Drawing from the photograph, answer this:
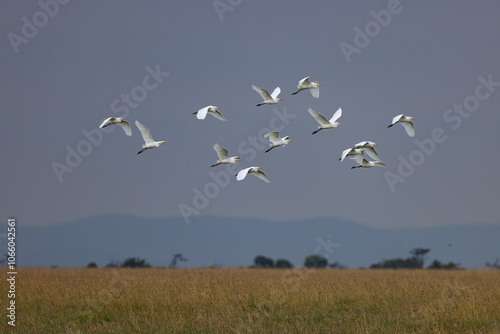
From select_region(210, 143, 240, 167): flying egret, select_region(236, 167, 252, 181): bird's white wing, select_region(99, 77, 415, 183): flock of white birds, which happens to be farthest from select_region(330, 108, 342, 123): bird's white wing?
select_region(236, 167, 252, 181): bird's white wing

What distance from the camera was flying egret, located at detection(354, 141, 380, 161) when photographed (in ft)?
69.6

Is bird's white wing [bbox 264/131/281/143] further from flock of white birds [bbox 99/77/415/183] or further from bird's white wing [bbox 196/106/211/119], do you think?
bird's white wing [bbox 196/106/211/119]

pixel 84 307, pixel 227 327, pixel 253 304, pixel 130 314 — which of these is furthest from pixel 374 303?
pixel 84 307

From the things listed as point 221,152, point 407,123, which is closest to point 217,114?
point 221,152

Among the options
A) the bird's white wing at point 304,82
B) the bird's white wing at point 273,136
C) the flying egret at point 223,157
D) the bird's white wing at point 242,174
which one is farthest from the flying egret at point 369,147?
the bird's white wing at point 242,174

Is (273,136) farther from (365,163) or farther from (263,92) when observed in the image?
(365,163)

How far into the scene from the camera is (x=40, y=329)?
14.4 metres

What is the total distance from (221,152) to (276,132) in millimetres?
2145

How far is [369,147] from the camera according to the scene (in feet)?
71.9

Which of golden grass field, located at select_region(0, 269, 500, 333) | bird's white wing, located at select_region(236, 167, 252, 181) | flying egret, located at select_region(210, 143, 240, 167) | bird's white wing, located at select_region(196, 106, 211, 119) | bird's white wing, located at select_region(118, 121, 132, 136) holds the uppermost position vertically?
bird's white wing, located at select_region(118, 121, 132, 136)

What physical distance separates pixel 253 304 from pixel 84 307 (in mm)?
4449

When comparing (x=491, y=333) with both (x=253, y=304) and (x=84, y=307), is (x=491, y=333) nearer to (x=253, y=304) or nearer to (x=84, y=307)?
(x=253, y=304)

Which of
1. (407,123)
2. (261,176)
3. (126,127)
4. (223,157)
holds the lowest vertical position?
(261,176)

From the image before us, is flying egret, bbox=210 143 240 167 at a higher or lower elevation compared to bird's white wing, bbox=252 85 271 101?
lower
